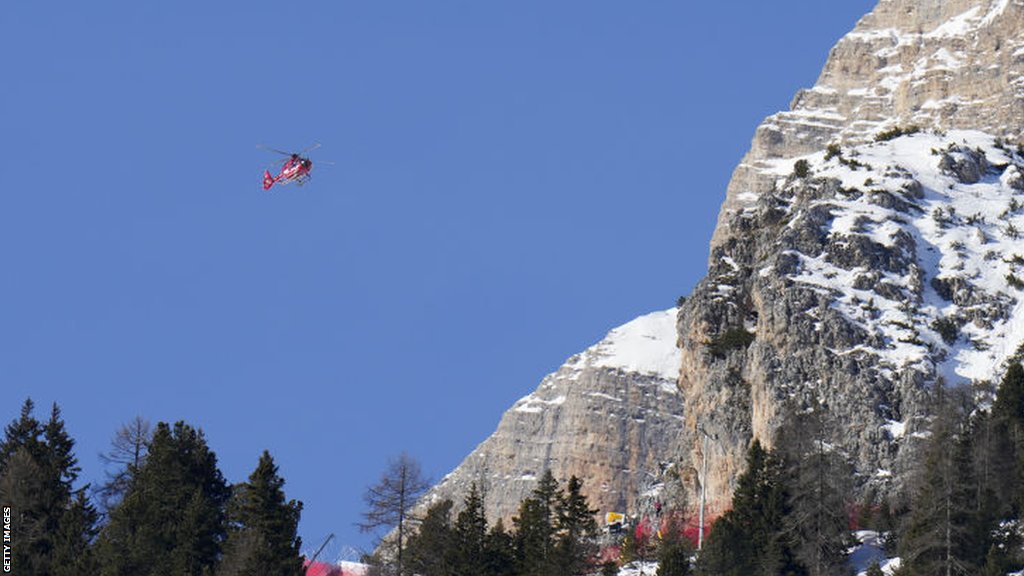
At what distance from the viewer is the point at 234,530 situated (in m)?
136

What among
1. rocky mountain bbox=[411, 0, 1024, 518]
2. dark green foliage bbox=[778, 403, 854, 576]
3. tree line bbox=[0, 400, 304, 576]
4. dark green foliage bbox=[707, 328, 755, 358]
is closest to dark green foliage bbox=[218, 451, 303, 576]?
tree line bbox=[0, 400, 304, 576]


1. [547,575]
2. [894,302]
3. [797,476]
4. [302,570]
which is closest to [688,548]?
[797,476]

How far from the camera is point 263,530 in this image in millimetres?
133000

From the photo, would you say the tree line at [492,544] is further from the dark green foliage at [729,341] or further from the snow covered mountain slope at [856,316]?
the dark green foliage at [729,341]

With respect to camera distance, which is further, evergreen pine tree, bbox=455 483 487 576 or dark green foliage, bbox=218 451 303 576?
evergreen pine tree, bbox=455 483 487 576

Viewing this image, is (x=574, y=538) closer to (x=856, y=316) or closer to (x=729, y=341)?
(x=856, y=316)

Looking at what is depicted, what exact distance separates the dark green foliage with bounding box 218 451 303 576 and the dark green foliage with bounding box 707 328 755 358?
5901 cm

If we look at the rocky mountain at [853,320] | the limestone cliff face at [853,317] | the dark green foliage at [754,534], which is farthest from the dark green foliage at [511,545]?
the limestone cliff face at [853,317]

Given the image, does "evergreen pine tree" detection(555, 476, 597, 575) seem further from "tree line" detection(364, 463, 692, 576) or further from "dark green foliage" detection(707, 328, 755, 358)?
"dark green foliage" detection(707, 328, 755, 358)

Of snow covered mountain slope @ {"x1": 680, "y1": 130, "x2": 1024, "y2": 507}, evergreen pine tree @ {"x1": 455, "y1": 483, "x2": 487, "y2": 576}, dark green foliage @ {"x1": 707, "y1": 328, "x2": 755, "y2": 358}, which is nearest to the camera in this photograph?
evergreen pine tree @ {"x1": 455, "y1": 483, "x2": 487, "y2": 576}

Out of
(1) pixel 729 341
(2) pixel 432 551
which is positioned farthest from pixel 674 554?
(1) pixel 729 341

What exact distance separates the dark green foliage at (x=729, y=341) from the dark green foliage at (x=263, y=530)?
59007 mm

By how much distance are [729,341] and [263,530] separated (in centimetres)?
6511

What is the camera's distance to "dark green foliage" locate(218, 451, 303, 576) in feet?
425
